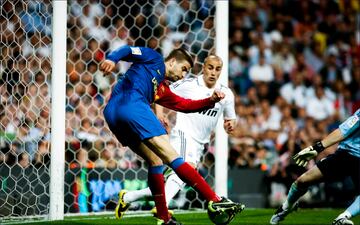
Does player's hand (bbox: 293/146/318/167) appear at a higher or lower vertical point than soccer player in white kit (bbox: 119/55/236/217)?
lower

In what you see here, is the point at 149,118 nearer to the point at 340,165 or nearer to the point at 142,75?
the point at 142,75

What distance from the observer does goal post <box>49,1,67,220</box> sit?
7973 millimetres

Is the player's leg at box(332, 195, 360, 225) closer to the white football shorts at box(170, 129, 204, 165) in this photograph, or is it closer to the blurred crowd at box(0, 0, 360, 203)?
the white football shorts at box(170, 129, 204, 165)

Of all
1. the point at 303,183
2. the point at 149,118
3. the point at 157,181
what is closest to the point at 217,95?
the point at 149,118

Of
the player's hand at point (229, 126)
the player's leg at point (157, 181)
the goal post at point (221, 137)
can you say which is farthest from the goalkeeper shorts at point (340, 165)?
the goal post at point (221, 137)

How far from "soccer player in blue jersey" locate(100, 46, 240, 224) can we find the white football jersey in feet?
5.03

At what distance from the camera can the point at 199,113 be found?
26.5ft

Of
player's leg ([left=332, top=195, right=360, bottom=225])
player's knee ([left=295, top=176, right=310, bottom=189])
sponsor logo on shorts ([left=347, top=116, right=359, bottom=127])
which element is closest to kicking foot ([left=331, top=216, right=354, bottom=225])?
player's leg ([left=332, top=195, right=360, bottom=225])

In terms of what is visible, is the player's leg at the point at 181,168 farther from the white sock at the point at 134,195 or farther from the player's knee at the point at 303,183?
the player's knee at the point at 303,183

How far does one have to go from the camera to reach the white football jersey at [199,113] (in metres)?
8.08

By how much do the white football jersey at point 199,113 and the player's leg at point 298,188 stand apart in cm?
110

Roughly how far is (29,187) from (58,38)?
5.37 ft

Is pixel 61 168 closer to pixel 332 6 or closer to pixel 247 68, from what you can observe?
pixel 247 68

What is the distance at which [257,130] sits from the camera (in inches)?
531
